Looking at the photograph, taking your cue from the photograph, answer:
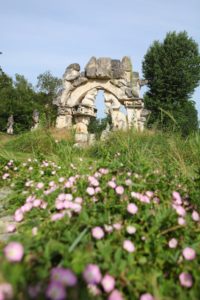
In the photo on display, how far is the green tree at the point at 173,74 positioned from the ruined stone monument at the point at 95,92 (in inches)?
444

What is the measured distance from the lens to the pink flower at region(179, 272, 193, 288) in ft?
4.04

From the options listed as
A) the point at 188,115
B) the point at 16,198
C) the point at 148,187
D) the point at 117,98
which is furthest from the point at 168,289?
the point at 188,115

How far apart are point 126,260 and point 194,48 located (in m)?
27.5

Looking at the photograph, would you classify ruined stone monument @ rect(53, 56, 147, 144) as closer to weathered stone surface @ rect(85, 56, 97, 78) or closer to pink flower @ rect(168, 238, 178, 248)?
weathered stone surface @ rect(85, 56, 97, 78)

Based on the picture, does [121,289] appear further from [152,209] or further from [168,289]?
[152,209]

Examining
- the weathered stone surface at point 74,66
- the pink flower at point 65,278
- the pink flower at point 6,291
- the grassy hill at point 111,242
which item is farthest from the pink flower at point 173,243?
the weathered stone surface at point 74,66

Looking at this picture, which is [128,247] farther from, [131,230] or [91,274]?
[91,274]

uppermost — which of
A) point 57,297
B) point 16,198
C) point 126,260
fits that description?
point 57,297

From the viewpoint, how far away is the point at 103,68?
43.5ft

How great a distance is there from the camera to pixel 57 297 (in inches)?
30.8

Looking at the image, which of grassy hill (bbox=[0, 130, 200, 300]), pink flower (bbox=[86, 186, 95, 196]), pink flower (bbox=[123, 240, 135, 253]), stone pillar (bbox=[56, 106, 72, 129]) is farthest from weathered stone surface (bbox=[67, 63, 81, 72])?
pink flower (bbox=[123, 240, 135, 253])

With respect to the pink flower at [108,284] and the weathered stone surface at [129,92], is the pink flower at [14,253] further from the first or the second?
the weathered stone surface at [129,92]

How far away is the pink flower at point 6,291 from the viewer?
0.75 metres

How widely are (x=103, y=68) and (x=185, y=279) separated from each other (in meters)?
12.7
